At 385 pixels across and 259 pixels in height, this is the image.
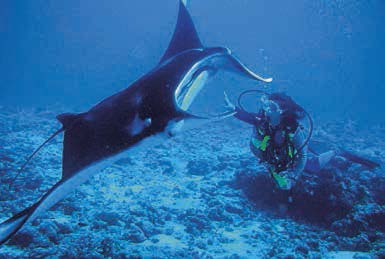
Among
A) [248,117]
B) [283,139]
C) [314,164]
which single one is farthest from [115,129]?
[314,164]

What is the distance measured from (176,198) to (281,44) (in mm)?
70191

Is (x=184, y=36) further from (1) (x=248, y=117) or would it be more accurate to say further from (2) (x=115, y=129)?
(2) (x=115, y=129)

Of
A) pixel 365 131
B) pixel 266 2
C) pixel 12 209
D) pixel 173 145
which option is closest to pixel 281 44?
pixel 266 2

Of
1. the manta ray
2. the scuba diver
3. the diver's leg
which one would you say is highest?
the manta ray

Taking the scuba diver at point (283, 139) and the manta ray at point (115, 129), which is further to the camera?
the scuba diver at point (283, 139)

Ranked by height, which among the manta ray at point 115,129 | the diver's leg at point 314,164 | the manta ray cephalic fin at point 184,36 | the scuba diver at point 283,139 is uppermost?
the manta ray cephalic fin at point 184,36

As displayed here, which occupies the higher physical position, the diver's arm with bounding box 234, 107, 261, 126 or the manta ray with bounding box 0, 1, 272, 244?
the manta ray with bounding box 0, 1, 272, 244

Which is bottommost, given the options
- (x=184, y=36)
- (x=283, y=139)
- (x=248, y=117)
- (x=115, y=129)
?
(x=283, y=139)

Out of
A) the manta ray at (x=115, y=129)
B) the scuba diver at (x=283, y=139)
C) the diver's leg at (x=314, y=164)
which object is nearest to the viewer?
the manta ray at (x=115, y=129)

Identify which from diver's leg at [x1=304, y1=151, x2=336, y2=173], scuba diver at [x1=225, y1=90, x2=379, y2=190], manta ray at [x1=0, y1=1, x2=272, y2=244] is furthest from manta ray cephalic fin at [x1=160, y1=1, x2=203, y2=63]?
diver's leg at [x1=304, y1=151, x2=336, y2=173]

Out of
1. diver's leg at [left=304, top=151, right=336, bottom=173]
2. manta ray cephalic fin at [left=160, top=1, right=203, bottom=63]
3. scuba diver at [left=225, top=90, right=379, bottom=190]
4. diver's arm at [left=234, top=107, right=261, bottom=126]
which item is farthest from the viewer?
diver's leg at [left=304, top=151, right=336, bottom=173]

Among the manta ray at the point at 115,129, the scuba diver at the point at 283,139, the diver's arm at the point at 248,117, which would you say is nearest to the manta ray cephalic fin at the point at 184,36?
the scuba diver at the point at 283,139

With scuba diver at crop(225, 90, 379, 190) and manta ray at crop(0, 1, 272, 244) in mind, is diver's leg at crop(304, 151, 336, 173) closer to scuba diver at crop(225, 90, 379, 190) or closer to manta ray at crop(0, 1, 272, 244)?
scuba diver at crop(225, 90, 379, 190)

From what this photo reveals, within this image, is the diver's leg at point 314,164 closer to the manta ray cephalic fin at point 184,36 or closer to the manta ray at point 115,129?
the manta ray cephalic fin at point 184,36
